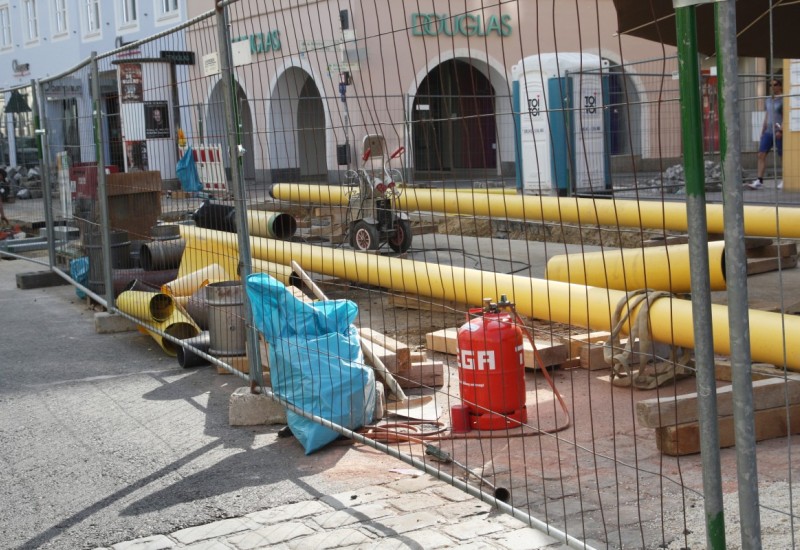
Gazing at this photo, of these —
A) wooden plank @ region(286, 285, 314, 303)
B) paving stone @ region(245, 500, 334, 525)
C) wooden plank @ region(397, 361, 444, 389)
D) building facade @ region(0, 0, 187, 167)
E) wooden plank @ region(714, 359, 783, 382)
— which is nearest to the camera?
paving stone @ region(245, 500, 334, 525)

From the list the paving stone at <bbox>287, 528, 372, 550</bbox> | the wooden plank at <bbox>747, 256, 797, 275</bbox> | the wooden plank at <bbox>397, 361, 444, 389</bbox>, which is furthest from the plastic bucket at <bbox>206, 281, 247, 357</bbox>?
the wooden plank at <bbox>747, 256, 797, 275</bbox>

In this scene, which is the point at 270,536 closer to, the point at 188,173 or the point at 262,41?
the point at 188,173

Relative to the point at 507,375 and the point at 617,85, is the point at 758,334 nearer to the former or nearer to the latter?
the point at 507,375

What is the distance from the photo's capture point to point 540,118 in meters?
16.6

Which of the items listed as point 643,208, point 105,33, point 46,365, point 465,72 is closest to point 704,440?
point 46,365

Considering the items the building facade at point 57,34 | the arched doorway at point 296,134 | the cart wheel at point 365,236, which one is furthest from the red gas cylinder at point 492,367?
the building facade at point 57,34

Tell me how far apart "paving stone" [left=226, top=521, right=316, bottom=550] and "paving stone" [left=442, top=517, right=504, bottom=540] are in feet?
1.92

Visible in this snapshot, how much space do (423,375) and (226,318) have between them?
1389mm

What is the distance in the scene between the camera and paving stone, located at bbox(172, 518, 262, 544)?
422 centimetres

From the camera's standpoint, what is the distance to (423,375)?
251 inches

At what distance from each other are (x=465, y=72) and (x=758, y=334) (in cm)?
2882

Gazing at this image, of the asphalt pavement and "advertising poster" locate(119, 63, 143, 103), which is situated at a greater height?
"advertising poster" locate(119, 63, 143, 103)

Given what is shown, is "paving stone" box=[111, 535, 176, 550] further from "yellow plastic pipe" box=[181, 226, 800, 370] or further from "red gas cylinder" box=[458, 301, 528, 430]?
"red gas cylinder" box=[458, 301, 528, 430]

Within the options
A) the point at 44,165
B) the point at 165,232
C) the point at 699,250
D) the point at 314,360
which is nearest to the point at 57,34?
the point at 44,165
